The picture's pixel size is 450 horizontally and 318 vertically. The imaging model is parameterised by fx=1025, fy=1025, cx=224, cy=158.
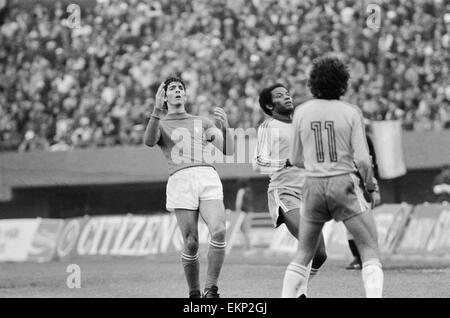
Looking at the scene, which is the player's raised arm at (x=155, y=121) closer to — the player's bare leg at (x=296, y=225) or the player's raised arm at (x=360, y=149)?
the player's bare leg at (x=296, y=225)

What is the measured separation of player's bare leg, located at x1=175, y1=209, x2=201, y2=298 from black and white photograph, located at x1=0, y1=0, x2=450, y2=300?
0.05ft

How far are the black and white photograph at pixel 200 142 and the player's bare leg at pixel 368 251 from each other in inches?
66.8

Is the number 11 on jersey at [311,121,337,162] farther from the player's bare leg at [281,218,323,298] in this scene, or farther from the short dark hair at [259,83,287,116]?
the short dark hair at [259,83,287,116]

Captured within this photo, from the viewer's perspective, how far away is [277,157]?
11.0m

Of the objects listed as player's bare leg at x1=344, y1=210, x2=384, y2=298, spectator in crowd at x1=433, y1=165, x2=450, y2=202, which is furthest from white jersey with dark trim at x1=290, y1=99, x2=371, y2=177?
spectator in crowd at x1=433, y1=165, x2=450, y2=202

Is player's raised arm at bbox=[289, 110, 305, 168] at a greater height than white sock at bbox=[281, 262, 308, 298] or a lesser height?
greater

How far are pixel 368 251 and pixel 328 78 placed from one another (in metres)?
1.47

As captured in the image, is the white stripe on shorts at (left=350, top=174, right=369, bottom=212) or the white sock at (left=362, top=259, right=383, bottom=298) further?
the white stripe on shorts at (left=350, top=174, right=369, bottom=212)

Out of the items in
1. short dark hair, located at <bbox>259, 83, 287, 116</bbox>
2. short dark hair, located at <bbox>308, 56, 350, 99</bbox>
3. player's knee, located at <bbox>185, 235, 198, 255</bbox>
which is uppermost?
short dark hair, located at <bbox>308, 56, 350, 99</bbox>

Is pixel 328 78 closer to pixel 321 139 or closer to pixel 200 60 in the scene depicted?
pixel 321 139

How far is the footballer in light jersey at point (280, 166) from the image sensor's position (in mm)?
10828

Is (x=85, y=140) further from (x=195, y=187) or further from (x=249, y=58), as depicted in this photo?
(x=195, y=187)

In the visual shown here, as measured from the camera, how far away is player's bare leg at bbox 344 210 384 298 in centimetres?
834

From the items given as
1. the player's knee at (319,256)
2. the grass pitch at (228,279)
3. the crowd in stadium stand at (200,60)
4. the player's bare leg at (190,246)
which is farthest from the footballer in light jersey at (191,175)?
the crowd in stadium stand at (200,60)
